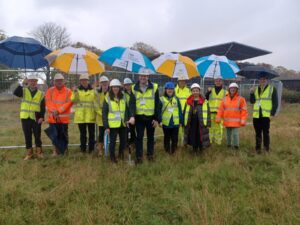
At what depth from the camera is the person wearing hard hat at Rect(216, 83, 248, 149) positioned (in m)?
7.11

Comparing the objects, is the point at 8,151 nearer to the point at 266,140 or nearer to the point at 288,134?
the point at 266,140

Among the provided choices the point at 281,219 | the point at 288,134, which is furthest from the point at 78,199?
the point at 288,134

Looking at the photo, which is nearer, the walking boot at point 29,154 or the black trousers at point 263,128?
the walking boot at point 29,154

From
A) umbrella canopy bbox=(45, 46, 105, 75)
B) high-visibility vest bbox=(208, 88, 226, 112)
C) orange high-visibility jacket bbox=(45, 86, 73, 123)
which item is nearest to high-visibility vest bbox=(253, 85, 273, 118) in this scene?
high-visibility vest bbox=(208, 88, 226, 112)

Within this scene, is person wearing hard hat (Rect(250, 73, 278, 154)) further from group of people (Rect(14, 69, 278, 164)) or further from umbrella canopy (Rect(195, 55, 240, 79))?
umbrella canopy (Rect(195, 55, 240, 79))

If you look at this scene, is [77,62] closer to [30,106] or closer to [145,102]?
[30,106]

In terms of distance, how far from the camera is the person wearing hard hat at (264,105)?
22.5ft

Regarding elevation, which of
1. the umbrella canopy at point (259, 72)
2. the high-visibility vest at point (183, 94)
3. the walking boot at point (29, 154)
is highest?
the umbrella canopy at point (259, 72)

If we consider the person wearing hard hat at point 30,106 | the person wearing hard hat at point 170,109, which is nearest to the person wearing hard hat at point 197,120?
the person wearing hard hat at point 170,109

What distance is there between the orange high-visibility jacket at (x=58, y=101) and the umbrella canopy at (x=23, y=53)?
1.11 metres

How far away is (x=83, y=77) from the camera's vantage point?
674cm

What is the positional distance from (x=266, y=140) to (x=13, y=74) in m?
7.49

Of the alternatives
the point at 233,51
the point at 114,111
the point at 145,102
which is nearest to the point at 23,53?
the point at 114,111

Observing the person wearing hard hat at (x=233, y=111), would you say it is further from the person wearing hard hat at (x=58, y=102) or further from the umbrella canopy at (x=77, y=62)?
the person wearing hard hat at (x=58, y=102)
